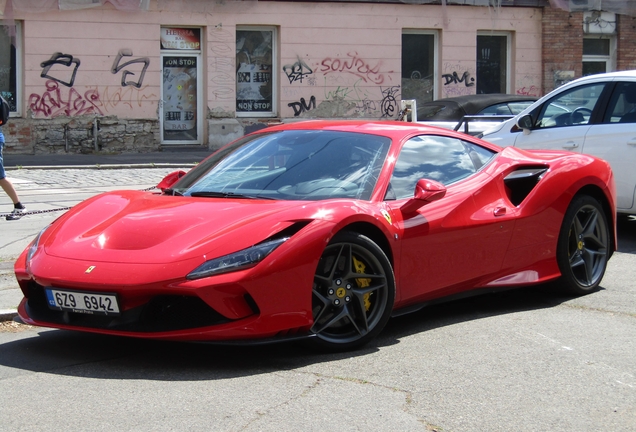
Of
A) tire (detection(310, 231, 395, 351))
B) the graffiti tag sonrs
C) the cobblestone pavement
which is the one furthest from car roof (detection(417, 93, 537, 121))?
tire (detection(310, 231, 395, 351))

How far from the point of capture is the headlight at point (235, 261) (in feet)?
14.6

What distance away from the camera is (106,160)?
19.4 meters

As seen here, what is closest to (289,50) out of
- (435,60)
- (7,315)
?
(435,60)

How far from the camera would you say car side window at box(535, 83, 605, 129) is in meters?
9.32

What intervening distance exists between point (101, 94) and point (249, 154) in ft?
52.1

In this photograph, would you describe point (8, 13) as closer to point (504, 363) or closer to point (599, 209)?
point (599, 209)

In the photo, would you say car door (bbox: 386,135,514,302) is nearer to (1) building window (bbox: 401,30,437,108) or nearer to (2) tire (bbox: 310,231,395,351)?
(2) tire (bbox: 310,231,395,351)

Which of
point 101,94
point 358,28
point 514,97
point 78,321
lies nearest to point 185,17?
point 101,94

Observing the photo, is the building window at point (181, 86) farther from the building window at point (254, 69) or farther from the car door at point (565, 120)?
the car door at point (565, 120)

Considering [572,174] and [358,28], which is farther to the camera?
[358,28]

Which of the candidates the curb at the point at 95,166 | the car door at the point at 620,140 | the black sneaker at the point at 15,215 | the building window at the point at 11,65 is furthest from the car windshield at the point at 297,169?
the building window at the point at 11,65

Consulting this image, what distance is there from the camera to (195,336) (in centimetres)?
449

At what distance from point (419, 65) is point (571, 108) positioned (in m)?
14.4

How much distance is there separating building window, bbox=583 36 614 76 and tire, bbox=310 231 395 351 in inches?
845
